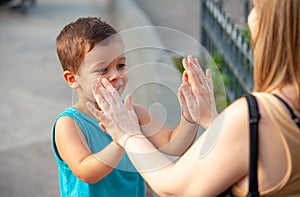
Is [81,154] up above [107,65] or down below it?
below

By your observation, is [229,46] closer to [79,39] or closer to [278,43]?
[79,39]

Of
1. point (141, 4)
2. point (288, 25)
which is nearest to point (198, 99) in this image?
point (288, 25)

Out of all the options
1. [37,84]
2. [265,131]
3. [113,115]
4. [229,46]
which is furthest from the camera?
[37,84]

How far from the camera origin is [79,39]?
222 cm

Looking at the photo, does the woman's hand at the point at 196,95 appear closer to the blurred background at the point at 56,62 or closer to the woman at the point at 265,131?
the blurred background at the point at 56,62

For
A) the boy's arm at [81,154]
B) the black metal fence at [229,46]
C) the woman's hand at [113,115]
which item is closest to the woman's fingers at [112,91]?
the woman's hand at [113,115]

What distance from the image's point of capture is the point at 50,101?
6.86 meters

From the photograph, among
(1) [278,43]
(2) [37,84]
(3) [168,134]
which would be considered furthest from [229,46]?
(1) [278,43]

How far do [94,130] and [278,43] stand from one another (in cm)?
76

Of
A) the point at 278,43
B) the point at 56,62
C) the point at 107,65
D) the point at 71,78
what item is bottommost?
the point at 56,62

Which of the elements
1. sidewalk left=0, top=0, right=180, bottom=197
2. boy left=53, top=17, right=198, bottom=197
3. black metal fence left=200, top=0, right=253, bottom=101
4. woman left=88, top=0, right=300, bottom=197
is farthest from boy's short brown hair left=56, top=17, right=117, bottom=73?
black metal fence left=200, top=0, right=253, bottom=101

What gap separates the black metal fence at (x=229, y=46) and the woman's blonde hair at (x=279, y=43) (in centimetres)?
303

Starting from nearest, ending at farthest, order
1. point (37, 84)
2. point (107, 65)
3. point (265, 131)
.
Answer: point (265, 131) < point (107, 65) < point (37, 84)

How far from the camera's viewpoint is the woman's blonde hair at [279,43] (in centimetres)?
176
